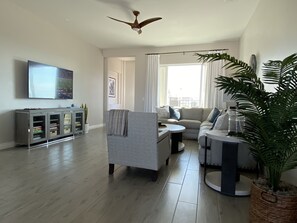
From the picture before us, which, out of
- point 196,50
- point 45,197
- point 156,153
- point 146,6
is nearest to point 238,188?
point 156,153

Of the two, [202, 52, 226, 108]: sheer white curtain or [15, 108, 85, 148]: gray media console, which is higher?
[202, 52, 226, 108]: sheer white curtain

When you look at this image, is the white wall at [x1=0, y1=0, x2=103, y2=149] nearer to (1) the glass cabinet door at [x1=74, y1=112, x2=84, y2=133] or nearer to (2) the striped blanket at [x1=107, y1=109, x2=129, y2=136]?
(1) the glass cabinet door at [x1=74, y1=112, x2=84, y2=133]

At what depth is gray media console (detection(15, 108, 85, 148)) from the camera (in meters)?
Answer: 3.93

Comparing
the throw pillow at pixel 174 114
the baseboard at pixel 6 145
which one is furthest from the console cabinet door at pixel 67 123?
the throw pillow at pixel 174 114

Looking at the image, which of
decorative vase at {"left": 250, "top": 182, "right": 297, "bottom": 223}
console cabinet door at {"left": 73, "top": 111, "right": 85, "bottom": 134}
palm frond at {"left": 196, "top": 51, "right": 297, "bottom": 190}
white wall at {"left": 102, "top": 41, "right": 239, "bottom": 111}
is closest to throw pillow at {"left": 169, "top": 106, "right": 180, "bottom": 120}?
white wall at {"left": 102, "top": 41, "right": 239, "bottom": 111}

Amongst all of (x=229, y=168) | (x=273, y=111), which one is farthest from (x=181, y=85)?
(x=273, y=111)

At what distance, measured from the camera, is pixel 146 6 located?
374cm

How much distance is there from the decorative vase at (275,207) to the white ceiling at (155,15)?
3313mm

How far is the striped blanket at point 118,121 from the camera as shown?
100 inches

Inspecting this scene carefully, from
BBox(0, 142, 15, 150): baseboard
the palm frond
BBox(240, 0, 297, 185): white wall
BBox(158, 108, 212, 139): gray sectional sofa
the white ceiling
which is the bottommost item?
BBox(0, 142, 15, 150): baseboard

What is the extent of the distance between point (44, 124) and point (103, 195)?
9.40 ft

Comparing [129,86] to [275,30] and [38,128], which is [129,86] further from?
[275,30]

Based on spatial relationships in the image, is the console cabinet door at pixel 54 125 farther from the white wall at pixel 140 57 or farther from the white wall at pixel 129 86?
the white wall at pixel 129 86

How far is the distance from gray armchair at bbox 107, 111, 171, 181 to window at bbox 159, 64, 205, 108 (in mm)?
4292
